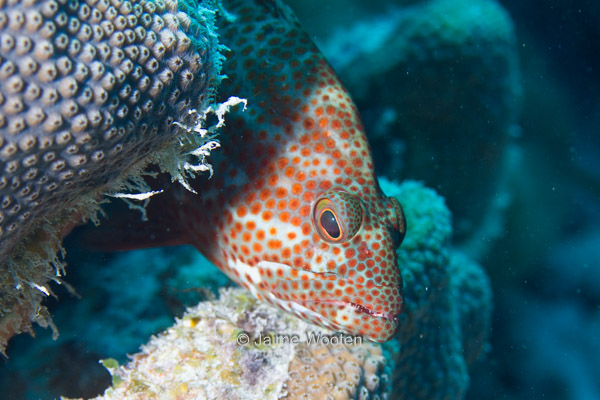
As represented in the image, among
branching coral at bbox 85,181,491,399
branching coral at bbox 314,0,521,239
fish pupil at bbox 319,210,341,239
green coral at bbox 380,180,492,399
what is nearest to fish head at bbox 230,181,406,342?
fish pupil at bbox 319,210,341,239

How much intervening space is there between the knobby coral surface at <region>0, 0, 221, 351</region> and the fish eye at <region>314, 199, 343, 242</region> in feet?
3.37

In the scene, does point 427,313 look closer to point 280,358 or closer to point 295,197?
point 280,358

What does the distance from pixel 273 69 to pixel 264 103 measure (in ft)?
0.93

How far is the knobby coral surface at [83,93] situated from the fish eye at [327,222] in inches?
40.4

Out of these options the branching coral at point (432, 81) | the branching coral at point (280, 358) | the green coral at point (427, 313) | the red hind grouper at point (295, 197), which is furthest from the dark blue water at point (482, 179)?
the green coral at point (427, 313)

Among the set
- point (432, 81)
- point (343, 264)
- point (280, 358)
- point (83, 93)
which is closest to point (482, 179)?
point (432, 81)

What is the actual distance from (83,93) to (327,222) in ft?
5.38

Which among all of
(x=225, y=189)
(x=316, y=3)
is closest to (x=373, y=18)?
(x=316, y=3)

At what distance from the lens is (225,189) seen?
3072mm

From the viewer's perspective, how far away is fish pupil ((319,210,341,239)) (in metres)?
2.72

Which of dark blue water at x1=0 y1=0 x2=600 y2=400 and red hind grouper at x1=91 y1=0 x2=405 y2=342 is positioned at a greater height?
red hind grouper at x1=91 y1=0 x2=405 y2=342

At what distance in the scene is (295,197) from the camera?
2879mm

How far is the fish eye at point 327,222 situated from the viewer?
107 inches

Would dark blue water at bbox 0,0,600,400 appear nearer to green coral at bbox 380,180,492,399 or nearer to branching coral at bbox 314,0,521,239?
branching coral at bbox 314,0,521,239
